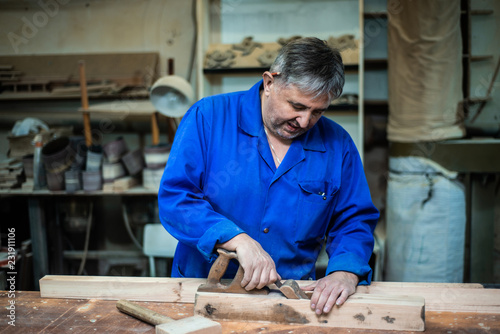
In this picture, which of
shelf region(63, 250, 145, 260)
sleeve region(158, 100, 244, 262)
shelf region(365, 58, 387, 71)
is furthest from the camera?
shelf region(63, 250, 145, 260)

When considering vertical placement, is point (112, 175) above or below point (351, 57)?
below

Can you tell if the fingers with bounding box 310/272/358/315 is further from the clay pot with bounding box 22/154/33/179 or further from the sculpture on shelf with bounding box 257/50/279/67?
the clay pot with bounding box 22/154/33/179

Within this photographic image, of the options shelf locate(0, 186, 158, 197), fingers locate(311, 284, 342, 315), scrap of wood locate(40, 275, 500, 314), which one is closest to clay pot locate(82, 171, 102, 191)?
shelf locate(0, 186, 158, 197)

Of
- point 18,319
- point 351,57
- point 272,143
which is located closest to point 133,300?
point 18,319

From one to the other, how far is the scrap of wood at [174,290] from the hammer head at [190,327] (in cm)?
30

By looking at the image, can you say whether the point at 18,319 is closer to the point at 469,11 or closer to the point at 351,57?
the point at 351,57

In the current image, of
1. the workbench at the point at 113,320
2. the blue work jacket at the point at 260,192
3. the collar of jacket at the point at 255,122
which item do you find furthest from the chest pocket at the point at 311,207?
the workbench at the point at 113,320

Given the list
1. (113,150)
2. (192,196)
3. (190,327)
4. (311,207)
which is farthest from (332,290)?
(113,150)

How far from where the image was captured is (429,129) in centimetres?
317

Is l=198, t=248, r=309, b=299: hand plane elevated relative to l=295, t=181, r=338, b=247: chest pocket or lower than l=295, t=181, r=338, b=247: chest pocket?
lower

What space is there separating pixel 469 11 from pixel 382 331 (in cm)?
304

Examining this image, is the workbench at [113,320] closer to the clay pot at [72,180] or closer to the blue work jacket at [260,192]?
the blue work jacket at [260,192]

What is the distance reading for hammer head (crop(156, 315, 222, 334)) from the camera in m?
1.24

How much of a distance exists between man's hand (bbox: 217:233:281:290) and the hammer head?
0.20 metres
